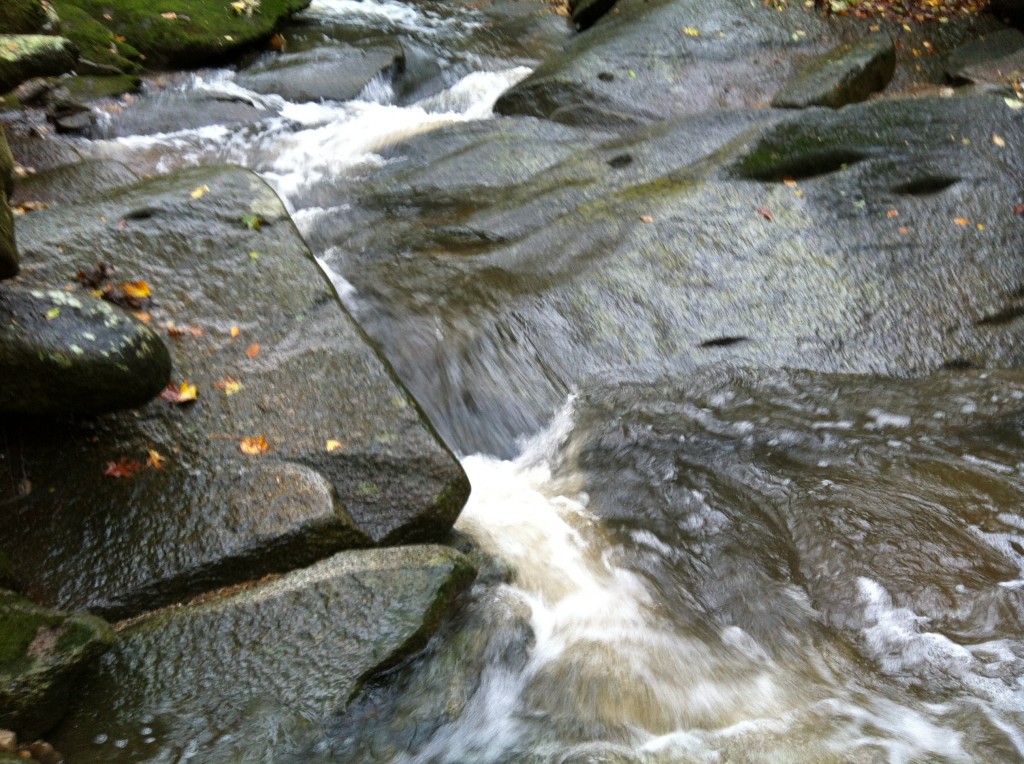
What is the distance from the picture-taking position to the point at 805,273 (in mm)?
5762

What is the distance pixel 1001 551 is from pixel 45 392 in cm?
471

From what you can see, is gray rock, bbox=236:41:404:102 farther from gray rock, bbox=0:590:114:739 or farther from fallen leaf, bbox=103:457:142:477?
gray rock, bbox=0:590:114:739

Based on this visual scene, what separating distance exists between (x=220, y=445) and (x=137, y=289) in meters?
1.33

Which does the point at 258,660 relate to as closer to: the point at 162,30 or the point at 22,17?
the point at 22,17

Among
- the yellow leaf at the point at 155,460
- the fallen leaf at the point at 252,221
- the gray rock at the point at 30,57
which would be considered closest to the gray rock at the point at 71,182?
the fallen leaf at the point at 252,221

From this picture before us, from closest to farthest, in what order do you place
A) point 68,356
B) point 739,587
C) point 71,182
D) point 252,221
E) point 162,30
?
point 68,356
point 739,587
point 252,221
point 71,182
point 162,30

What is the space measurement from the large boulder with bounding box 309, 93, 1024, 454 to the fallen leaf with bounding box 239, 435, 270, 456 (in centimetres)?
148

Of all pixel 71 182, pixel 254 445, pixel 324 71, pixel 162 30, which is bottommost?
pixel 254 445

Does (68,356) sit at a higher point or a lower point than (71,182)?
lower

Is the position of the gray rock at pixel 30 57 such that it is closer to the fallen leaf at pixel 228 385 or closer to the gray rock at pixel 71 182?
the fallen leaf at pixel 228 385

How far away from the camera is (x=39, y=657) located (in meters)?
2.59

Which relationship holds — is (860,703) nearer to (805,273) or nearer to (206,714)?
(206,714)

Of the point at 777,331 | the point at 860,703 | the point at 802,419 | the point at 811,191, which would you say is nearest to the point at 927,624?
the point at 860,703

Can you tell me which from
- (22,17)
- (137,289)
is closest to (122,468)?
(137,289)
